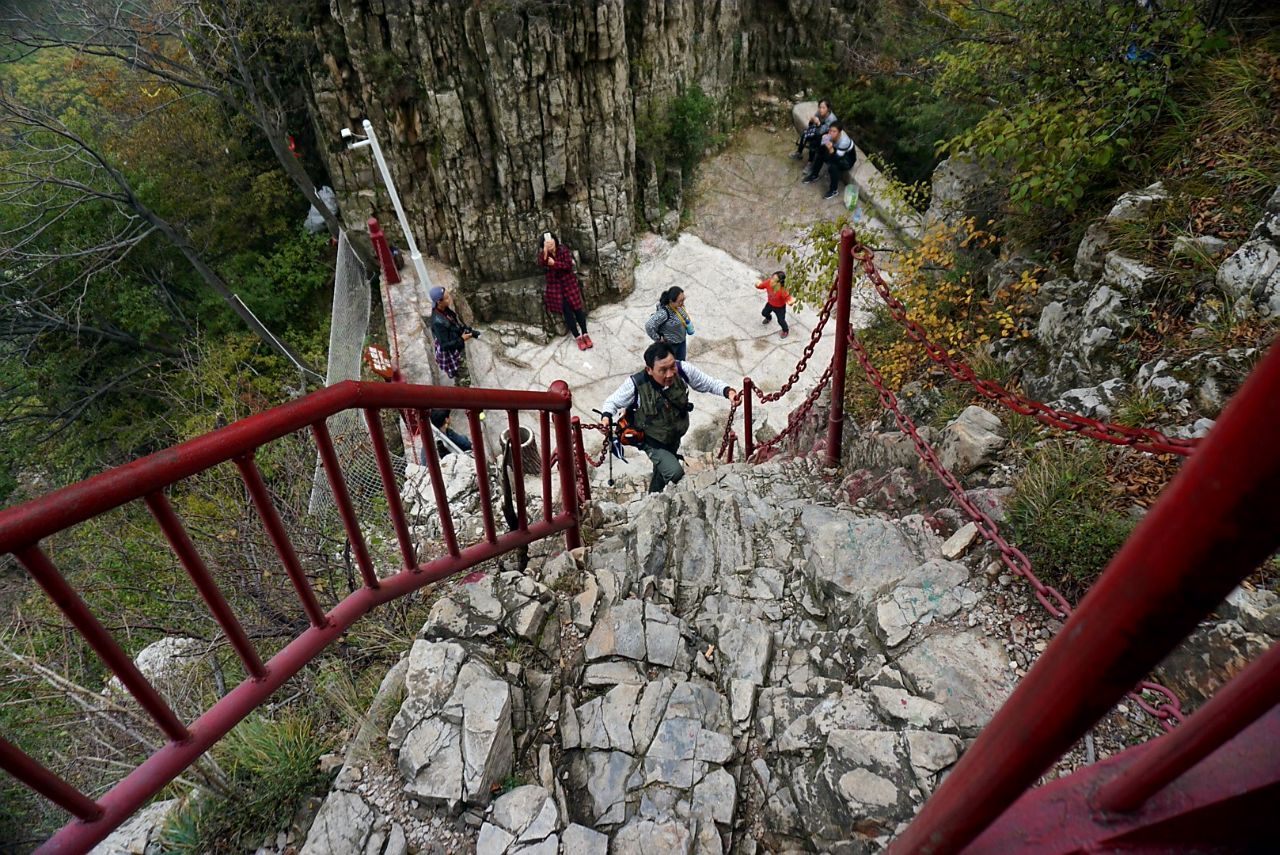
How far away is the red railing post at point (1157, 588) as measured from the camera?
73 cm

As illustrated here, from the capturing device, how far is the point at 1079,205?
5.06 m

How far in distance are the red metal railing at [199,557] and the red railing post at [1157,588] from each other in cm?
186

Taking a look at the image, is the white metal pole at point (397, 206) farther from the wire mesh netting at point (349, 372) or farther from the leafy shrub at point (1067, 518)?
the leafy shrub at point (1067, 518)

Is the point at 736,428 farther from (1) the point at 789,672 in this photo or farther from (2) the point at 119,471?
(2) the point at 119,471

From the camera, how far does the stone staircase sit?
2.44 m

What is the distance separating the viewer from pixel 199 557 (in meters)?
1.86

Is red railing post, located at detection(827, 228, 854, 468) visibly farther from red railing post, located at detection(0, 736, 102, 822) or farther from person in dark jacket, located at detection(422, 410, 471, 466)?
person in dark jacket, located at detection(422, 410, 471, 466)

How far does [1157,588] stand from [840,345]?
3.49 metres

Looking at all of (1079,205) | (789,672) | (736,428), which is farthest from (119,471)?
(736,428)

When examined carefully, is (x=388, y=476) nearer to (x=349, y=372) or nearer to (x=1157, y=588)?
(x=1157, y=588)

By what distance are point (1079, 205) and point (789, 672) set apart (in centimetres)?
432

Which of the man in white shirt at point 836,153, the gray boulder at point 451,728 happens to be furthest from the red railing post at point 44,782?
the man in white shirt at point 836,153

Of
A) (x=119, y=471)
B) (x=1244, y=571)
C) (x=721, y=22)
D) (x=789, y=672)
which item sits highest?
(x=1244, y=571)

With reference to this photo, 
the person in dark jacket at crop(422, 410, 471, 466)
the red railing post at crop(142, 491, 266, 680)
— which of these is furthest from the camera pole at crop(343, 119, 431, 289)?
the red railing post at crop(142, 491, 266, 680)
